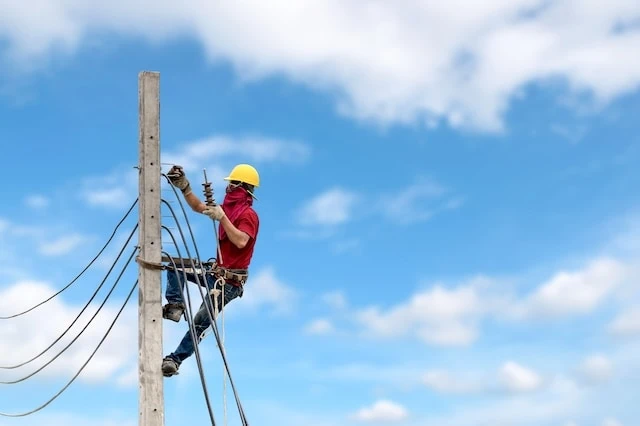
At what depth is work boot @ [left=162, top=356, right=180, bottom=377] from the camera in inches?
349

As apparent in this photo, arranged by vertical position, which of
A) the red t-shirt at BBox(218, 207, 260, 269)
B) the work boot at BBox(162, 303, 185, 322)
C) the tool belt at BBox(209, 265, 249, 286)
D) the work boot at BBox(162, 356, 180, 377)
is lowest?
the work boot at BBox(162, 356, 180, 377)

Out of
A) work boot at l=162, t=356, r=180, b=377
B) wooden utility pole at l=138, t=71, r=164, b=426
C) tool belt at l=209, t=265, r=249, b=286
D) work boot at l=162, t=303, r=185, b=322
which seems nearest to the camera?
wooden utility pole at l=138, t=71, r=164, b=426

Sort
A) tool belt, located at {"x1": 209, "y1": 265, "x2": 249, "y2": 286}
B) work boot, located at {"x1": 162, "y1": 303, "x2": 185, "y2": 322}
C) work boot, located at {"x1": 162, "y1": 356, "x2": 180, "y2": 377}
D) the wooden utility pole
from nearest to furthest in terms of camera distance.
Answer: the wooden utility pole < work boot, located at {"x1": 162, "y1": 356, "x2": 180, "y2": 377} < work boot, located at {"x1": 162, "y1": 303, "x2": 185, "y2": 322} < tool belt, located at {"x1": 209, "y1": 265, "x2": 249, "y2": 286}

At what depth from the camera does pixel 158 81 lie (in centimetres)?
939

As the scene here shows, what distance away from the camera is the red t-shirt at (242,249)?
949cm

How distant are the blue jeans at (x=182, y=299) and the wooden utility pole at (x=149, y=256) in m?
0.23

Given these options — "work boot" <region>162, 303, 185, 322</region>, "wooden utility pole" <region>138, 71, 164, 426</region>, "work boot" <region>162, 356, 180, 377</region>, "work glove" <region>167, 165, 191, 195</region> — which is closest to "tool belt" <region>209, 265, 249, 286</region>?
"work boot" <region>162, 303, 185, 322</region>

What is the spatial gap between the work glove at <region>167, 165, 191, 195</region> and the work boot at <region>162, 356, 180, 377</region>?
177 centimetres

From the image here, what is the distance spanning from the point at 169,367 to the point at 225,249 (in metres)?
1.44

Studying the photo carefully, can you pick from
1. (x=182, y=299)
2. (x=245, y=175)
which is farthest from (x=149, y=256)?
(x=245, y=175)

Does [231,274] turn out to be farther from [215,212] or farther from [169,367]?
[169,367]

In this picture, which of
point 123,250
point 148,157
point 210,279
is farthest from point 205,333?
point 148,157

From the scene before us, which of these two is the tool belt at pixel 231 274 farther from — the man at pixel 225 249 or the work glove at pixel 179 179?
the work glove at pixel 179 179

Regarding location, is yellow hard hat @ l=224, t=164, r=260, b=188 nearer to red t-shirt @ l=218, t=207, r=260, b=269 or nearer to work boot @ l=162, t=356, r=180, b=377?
red t-shirt @ l=218, t=207, r=260, b=269
